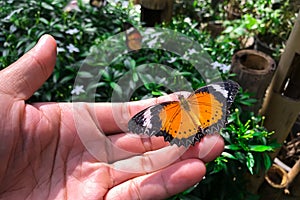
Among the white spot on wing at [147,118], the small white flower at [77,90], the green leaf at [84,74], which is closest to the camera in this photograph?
the white spot on wing at [147,118]

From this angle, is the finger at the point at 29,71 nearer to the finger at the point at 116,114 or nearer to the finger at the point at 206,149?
the finger at the point at 116,114

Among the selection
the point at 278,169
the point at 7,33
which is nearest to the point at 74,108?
the point at 7,33

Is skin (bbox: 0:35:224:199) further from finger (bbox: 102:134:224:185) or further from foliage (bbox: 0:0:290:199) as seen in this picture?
foliage (bbox: 0:0:290:199)

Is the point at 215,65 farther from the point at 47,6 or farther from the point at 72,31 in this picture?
the point at 47,6

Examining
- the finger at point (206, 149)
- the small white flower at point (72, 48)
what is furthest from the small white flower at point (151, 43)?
the finger at point (206, 149)

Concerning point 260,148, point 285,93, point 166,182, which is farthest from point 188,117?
point 285,93
